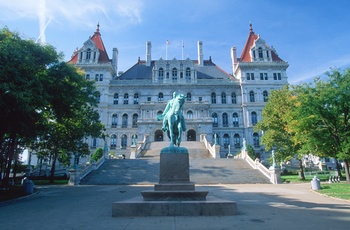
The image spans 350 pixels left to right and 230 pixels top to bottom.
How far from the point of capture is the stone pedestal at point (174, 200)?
763cm

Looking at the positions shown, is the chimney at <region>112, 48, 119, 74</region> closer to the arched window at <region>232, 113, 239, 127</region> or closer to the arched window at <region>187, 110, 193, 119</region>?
the arched window at <region>187, 110, 193, 119</region>

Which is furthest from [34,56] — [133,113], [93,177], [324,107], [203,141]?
[133,113]

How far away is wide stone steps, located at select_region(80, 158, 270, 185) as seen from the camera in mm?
22062

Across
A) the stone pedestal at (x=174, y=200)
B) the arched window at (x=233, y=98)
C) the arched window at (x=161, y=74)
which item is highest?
the arched window at (x=161, y=74)

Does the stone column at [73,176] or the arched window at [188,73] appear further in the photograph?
the arched window at [188,73]

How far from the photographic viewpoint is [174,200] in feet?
27.9

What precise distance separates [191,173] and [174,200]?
15269 millimetres

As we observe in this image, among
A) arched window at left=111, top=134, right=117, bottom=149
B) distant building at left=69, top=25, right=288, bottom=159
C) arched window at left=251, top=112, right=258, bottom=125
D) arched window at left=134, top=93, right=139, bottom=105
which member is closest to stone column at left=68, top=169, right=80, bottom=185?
distant building at left=69, top=25, right=288, bottom=159

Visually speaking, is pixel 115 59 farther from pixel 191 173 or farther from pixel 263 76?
pixel 191 173

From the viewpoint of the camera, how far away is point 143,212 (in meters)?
7.62

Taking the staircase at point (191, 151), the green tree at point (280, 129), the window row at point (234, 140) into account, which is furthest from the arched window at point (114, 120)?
the green tree at point (280, 129)

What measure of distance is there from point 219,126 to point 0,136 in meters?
38.6

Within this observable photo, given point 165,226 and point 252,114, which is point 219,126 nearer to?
point 252,114

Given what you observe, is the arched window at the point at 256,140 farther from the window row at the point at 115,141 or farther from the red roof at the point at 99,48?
the red roof at the point at 99,48
